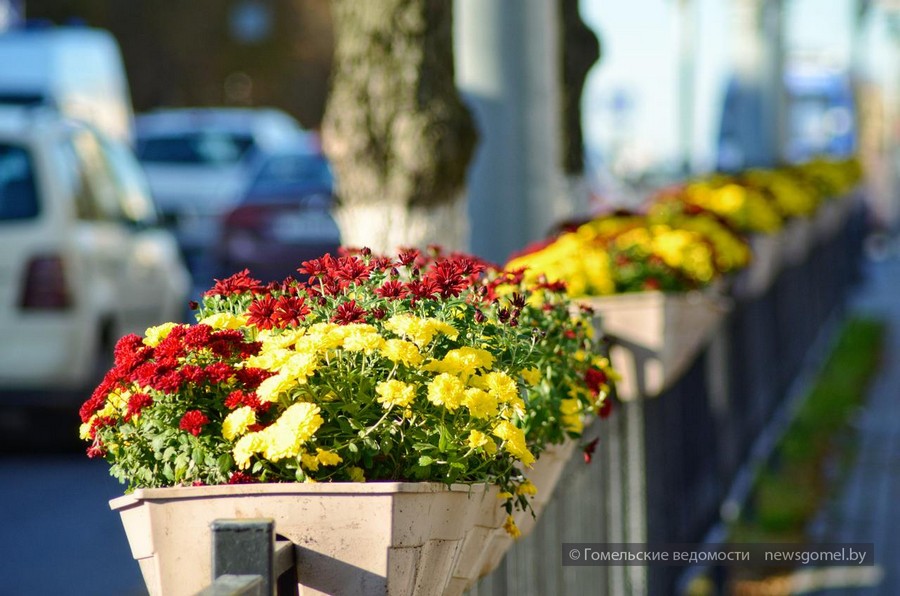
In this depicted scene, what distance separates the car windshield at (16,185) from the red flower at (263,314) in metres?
6.47

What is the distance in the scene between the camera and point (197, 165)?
2009 cm

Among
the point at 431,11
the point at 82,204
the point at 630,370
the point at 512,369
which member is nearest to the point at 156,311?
the point at 82,204

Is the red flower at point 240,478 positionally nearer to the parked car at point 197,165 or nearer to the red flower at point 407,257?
the red flower at point 407,257

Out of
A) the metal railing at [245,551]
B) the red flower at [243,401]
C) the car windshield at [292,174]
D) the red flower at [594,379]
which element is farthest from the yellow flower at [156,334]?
the car windshield at [292,174]

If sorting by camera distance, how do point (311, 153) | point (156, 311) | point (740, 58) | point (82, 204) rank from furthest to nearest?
1. point (311, 153)
2. point (740, 58)
3. point (156, 311)
4. point (82, 204)

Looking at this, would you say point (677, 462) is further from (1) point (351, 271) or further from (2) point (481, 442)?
(2) point (481, 442)

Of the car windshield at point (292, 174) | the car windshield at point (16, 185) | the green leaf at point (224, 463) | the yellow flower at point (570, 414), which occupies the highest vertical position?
the green leaf at point (224, 463)

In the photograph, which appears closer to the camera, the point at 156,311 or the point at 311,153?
the point at 156,311

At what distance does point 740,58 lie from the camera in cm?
1463

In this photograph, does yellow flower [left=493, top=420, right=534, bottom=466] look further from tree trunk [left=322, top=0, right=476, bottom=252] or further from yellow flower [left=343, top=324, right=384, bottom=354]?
tree trunk [left=322, top=0, right=476, bottom=252]

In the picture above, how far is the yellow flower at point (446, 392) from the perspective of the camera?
7.77 feet

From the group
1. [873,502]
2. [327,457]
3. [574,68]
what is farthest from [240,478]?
[574,68]

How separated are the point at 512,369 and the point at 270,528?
0.66 meters

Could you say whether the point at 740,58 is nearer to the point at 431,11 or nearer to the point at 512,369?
the point at 431,11
